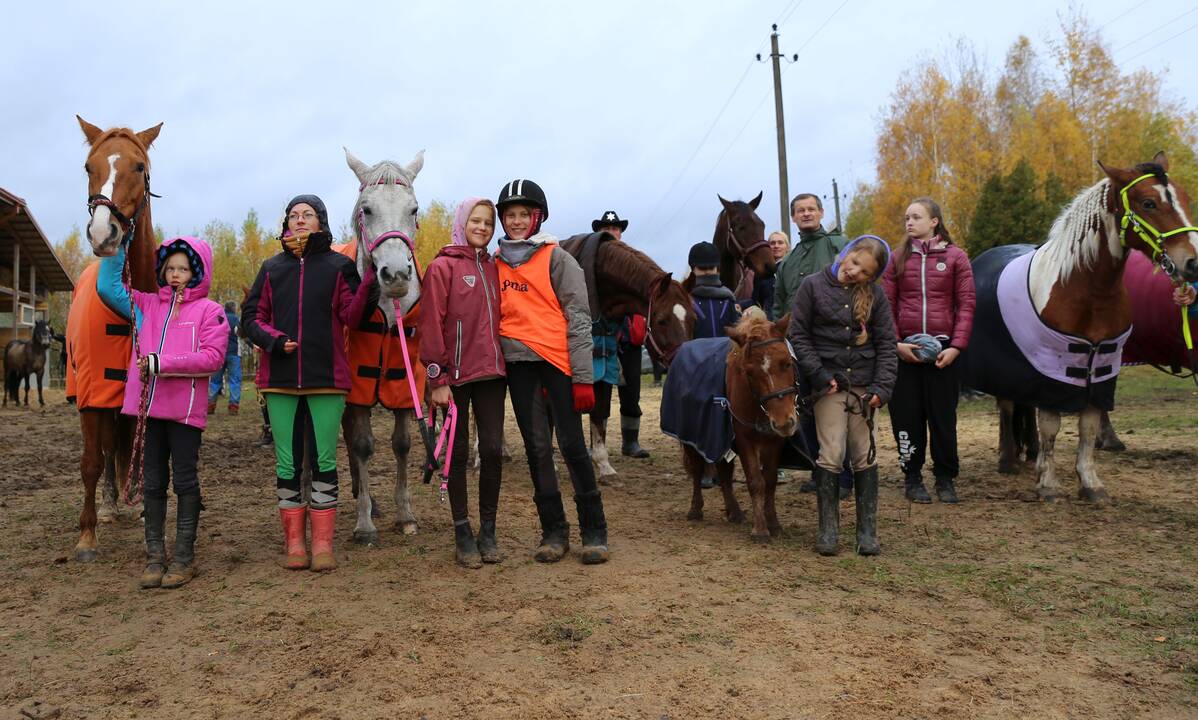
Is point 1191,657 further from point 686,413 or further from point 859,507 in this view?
point 686,413

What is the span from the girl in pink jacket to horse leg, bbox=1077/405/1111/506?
18.8ft

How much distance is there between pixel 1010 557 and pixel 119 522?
5.84 meters

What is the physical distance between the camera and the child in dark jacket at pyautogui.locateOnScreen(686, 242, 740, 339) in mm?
7070

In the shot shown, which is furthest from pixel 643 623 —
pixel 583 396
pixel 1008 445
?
pixel 1008 445

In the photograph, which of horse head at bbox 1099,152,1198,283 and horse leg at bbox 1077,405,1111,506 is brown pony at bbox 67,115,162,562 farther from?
horse leg at bbox 1077,405,1111,506

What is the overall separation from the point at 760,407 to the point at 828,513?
732 mm

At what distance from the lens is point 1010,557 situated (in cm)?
457

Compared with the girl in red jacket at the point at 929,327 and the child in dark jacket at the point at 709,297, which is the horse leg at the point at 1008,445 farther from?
the child in dark jacket at the point at 709,297

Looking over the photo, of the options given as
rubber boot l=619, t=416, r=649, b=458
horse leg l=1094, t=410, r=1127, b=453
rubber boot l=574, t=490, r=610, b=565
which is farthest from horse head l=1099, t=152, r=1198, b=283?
rubber boot l=619, t=416, r=649, b=458

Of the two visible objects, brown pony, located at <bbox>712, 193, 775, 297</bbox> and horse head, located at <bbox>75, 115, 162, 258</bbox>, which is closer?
horse head, located at <bbox>75, 115, 162, 258</bbox>

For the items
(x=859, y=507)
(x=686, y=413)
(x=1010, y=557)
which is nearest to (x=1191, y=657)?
(x=1010, y=557)

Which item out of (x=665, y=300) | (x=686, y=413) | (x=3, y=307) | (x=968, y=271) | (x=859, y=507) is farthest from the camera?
(x=3, y=307)

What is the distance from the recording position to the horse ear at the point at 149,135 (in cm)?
475

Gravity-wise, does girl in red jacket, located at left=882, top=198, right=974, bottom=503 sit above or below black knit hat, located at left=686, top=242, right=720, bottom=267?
below
